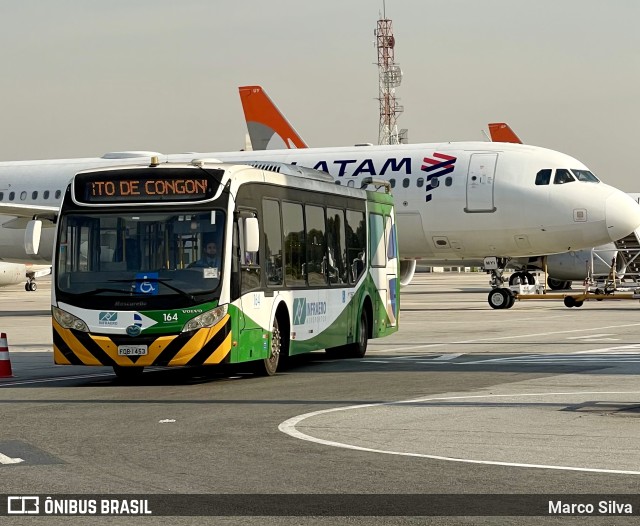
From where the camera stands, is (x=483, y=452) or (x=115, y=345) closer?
(x=483, y=452)

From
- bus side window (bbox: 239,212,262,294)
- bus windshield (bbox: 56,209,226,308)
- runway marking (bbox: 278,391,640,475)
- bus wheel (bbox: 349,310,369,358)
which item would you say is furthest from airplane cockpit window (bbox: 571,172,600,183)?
runway marking (bbox: 278,391,640,475)

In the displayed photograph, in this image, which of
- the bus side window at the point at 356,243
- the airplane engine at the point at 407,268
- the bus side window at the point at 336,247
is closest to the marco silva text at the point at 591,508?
the bus side window at the point at 336,247

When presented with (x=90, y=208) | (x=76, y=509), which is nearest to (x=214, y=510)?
(x=76, y=509)

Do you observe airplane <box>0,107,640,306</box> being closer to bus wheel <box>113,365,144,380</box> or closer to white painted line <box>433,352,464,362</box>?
white painted line <box>433,352,464,362</box>

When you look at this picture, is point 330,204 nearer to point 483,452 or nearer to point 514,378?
point 514,378

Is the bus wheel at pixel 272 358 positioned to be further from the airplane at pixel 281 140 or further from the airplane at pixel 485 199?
the airplane at pixel 281 140

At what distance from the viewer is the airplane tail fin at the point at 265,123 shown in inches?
2060

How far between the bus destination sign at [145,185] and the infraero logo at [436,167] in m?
19.2

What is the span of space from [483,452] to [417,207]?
2639cm

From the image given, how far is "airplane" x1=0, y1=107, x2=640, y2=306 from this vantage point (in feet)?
117

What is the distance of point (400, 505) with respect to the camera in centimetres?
848

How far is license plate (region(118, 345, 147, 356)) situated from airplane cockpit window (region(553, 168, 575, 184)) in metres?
20.7

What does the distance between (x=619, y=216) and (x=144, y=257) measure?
2056 centimetres

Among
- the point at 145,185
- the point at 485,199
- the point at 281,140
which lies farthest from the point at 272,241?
the point at 281,140
